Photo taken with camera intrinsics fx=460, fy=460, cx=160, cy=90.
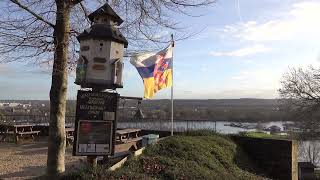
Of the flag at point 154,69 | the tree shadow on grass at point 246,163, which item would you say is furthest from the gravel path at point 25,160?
the tree shadow on grass at point 246,163

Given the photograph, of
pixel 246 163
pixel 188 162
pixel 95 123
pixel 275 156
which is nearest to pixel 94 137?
pixel 95 123

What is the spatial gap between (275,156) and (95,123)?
27.7 ft

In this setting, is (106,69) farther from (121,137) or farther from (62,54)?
(121,137)

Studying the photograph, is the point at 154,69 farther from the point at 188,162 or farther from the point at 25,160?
the point at 25,160

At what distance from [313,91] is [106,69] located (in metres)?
43.2

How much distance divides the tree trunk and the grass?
39.5 inches

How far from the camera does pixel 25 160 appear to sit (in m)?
16.3

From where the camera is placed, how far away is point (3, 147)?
20.7 meters

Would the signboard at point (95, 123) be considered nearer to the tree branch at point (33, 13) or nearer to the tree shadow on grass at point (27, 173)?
the tree branch at point (33, 13)

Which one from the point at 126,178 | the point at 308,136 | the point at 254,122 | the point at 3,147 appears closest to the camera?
the point at 126,178

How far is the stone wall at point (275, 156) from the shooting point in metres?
15.7

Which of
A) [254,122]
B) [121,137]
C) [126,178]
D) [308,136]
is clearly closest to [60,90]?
[126,178]

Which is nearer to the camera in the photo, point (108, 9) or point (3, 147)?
point (108, 9)

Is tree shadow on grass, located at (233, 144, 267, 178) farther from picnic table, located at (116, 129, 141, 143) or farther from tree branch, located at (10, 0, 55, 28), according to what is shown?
tree branch, located at (10, 0, 55, 28)
